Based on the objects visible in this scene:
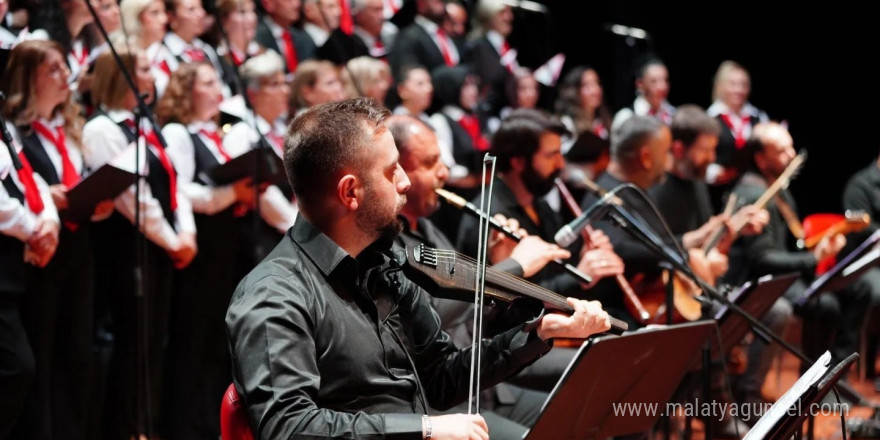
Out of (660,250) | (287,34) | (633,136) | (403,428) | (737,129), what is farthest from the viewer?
(737,129)

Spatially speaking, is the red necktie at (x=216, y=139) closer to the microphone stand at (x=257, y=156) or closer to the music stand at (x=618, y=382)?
the microphone stand at (x=257, y=156)

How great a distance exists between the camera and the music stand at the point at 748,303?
3764 mm

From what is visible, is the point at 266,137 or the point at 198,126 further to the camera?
the point at 266,137

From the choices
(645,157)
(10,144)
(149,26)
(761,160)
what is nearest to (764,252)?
(761,160)

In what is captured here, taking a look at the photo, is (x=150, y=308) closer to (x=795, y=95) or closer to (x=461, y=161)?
(x=461, y=161)

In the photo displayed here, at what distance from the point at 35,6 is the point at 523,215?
2232 mm

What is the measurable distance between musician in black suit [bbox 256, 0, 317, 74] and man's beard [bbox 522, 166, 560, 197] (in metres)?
2.20

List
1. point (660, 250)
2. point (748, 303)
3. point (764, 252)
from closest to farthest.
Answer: point (660, 250) → point (748, 303) → point (764, 252)

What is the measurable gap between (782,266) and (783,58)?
15.0ft

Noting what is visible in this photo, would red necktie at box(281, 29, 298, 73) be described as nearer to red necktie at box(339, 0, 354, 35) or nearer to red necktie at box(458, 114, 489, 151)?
red necktie at box(339, 0, 354, 35)

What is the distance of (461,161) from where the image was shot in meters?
6.42

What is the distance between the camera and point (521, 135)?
4.44 m

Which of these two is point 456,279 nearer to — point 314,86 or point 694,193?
point 314,86

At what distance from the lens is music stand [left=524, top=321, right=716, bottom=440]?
2510mm
